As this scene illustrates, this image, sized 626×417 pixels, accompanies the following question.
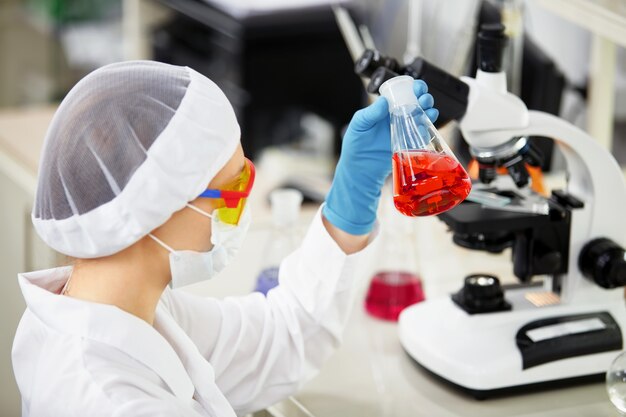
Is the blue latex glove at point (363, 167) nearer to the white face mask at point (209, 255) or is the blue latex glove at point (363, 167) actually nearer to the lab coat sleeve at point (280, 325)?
the lab coat sleeve at point (280, 325)

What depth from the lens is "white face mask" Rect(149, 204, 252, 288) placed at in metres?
1.18

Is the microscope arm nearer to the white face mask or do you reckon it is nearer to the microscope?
the microscope

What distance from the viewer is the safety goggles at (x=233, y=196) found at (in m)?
1.17

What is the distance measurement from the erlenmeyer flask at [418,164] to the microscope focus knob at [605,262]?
38 centimetres

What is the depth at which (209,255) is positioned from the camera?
1.21m

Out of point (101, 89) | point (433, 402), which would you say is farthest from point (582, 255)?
point (101, 89)

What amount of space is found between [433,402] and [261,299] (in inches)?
12.2

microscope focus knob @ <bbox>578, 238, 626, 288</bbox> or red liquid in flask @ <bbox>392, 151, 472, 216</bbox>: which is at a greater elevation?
red liquid in flask @ <bbox>392, 151, 472, 216</bbox>

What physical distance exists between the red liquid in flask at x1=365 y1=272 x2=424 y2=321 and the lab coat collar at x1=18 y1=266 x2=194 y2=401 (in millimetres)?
553

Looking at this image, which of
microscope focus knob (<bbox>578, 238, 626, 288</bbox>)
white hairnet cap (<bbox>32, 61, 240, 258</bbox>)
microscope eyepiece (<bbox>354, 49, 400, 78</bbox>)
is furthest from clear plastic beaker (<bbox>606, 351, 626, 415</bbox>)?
white hairnet cap (<bbox>32, 61, 240, 258</bbox>)

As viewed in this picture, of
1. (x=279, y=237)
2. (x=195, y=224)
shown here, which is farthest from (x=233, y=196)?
(x=279, y=237)

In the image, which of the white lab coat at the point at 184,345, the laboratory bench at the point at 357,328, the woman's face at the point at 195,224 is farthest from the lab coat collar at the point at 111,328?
the laboratory bench at the point at 357,328

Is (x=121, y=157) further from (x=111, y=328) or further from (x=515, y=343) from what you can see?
(x=515, y=343)

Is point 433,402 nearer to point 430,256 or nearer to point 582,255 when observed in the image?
point 582,255
